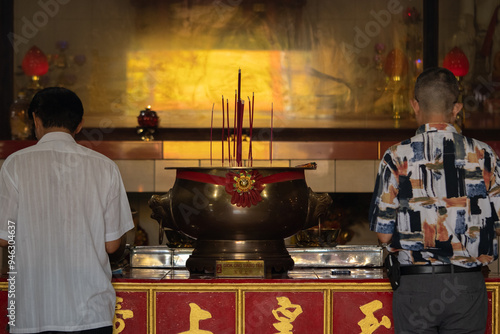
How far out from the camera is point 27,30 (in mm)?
4664

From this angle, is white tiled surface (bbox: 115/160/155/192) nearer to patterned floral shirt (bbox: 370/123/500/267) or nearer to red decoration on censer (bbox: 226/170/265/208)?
red decoration on censer (bbox: 226/170/265/208)

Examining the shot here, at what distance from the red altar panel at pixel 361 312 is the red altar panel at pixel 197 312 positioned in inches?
12.7

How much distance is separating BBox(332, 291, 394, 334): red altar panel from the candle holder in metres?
2.46

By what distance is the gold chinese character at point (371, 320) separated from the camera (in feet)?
7.56

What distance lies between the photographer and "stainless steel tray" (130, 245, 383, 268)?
260 cm

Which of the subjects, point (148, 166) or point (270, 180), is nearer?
point (270, 180)

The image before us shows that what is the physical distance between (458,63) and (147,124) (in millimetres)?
1934

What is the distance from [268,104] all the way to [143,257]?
224 centimetres

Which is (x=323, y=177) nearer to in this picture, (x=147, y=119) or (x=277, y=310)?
(x=147, y=119)

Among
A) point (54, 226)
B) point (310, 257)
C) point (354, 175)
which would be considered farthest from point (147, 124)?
point (54, 226)

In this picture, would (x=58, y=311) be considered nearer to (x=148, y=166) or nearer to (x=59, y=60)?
(x=148, y=166)

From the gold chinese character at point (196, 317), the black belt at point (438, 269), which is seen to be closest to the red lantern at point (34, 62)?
the gold chinese character at point (196, 317)

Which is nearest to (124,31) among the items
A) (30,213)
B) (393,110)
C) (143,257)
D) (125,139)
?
(125,139)

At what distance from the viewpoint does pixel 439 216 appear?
1.93 m
